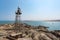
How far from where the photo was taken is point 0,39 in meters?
17.1

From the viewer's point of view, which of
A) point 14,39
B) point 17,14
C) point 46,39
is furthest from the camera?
point 17,14

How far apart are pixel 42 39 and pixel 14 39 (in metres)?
4.36

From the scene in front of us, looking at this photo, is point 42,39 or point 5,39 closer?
point 5,39

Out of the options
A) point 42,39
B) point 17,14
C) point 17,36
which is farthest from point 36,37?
point 17,14

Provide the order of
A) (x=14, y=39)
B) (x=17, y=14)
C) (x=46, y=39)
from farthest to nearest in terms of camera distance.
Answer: (x=17, y=14) → (x=46, y=39) → (x=14, y=39)

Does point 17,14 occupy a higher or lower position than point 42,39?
higher

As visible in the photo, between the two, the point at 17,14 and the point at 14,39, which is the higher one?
the point at 17,14

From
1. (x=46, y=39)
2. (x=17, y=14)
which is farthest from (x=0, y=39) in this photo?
(x=17, y=14)

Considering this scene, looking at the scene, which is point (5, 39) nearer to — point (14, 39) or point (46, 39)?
point (14, 39)

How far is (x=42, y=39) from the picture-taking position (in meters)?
18.4

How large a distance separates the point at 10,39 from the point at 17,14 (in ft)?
39.9

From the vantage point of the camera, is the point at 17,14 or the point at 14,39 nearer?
the point at 14,39

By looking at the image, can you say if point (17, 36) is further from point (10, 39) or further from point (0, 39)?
point (0, 39)

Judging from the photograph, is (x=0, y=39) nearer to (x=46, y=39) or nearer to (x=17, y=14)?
(x=46, y=39)
